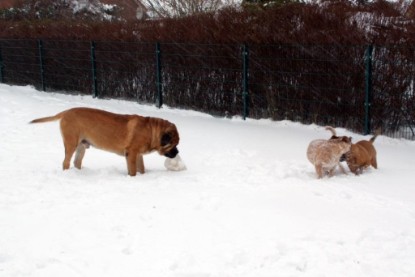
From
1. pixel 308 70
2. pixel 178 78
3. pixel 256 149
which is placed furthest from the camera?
pixel 178 78

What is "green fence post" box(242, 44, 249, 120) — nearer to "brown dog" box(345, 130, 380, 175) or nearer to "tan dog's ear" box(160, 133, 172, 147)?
"brown dog" box(345, 130, 380, 175)

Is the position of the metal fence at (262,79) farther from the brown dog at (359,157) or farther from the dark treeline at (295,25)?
the brown dog at (359,157)

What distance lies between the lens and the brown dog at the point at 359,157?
7637 millimetres

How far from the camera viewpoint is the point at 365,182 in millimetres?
7289

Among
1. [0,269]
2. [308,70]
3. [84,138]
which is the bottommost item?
[0,269]

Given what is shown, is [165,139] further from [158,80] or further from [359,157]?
[158,80]

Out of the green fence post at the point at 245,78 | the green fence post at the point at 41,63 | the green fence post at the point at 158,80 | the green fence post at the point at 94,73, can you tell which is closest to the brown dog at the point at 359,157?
the green fence post at the point at 245,78

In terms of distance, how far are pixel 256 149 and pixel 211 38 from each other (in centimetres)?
513

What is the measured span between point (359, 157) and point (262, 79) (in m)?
5.40

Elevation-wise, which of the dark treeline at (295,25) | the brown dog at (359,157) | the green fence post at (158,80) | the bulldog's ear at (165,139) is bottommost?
the brown dog at (359,157)

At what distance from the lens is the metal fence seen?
10641 millimetres

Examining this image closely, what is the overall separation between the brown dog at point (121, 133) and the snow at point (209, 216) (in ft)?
1.23

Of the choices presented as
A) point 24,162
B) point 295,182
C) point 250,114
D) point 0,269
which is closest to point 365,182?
point 295,182

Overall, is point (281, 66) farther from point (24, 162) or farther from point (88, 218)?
point (88, 218)
